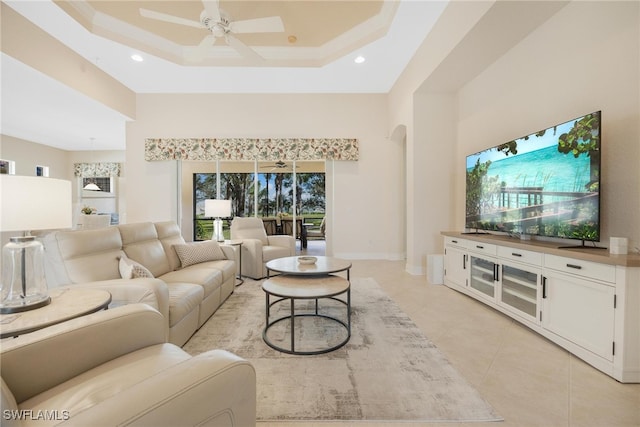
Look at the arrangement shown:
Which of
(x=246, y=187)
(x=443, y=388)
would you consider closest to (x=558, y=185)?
(x=443, y=388)

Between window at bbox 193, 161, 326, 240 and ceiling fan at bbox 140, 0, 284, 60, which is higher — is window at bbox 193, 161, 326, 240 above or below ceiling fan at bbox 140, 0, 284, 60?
below

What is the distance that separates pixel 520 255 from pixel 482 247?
52cm

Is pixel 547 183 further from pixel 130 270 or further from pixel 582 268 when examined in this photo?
pixel 130 270

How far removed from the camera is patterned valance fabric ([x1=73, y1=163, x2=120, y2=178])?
8.30 metres

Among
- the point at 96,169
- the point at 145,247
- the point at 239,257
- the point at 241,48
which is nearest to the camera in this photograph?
the point at 145,247

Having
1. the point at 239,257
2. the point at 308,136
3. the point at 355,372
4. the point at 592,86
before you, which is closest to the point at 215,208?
the point at 239,257

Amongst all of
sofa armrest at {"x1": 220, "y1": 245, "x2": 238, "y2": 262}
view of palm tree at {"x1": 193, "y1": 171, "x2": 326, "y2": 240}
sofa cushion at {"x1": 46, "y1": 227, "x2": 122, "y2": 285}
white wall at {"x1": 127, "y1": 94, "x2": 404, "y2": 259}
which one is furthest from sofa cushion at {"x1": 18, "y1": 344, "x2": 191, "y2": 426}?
view of palm tree at {"x1": 193, "y1": 171, "x2": 326, "y2": 240}

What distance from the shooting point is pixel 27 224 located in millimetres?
1243


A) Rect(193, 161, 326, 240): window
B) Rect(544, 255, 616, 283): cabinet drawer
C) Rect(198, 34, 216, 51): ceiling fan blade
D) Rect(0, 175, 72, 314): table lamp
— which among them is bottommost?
Rect(544, 255, 616, 283): cabinet drawer

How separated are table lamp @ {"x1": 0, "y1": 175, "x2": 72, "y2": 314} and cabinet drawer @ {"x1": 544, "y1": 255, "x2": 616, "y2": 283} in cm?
307

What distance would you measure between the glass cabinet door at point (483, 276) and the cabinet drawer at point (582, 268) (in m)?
0.65

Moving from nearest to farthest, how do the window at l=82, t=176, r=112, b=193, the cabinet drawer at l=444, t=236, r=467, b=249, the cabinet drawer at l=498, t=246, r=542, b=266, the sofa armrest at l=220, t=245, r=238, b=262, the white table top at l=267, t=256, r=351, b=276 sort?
the cabinet drawer at l=498, t=246, r=542, b=266 → the white table top at l=267, t=256, r=351, b=276 → the cabinet drawer at l=444, t=236, r=467, b=249 → the sofa armrest at l=220, t=245, r=238, b=262 → the window at l=82, t=176, r=112, b=193

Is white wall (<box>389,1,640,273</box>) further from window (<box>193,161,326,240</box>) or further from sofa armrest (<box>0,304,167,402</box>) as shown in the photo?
sofa armrest (<box>0,304,167,402</box>)

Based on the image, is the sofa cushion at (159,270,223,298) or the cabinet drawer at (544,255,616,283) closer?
the cabinet drawer at (544,255,616,283)
